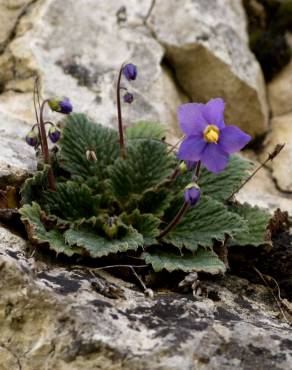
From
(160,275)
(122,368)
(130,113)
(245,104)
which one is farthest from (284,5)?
(122,368)

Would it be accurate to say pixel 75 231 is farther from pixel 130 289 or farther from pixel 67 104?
pixel 67 104

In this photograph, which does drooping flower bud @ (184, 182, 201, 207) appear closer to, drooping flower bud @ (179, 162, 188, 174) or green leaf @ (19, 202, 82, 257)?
drooping flower bud @ (179, 162, 188, 174)

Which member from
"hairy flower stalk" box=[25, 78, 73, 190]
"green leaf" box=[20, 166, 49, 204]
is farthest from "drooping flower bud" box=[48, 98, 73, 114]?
"green leaf" box=[20, 166, 49, 204]

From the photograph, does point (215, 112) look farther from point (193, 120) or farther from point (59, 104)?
point (59, 104)

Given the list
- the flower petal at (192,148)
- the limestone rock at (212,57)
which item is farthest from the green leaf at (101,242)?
the limestone rock at (212,57)

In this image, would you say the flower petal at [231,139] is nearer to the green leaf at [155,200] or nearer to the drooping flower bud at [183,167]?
the drooping flower bud at [183,167]

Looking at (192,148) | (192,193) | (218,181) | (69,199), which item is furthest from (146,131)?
(192,193)
